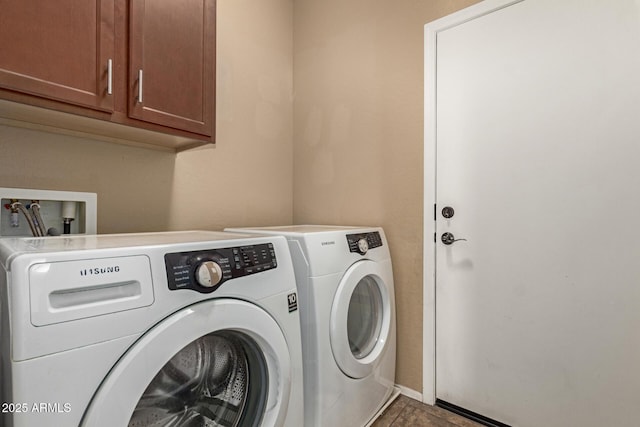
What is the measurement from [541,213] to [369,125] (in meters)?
1.00

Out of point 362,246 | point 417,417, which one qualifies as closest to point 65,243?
point 362,246

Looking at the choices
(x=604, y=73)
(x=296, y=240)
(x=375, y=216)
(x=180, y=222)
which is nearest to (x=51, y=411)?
(x=296, y=240)

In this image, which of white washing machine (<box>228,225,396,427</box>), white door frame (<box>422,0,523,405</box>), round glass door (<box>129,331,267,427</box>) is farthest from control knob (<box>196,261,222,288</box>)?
white door frame (<box>422,0,523,405</box>)

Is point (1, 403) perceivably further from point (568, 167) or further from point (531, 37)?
point (531, 37)

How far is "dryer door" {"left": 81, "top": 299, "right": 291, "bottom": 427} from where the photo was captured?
64 centimetres

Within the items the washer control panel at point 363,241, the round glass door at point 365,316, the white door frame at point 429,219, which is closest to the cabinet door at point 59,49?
the washer control panel at point 363,241

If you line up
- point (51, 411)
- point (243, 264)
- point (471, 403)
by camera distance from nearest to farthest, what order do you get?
1. point (51, 411)
2. point (243, 264)
3. point (471, 403)

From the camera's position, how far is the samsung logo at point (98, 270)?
1.98ft

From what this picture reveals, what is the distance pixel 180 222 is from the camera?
5.27 ft

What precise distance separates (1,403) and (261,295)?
55 cm

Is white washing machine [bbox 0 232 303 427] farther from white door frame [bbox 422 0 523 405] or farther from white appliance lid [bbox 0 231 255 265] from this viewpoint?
white door frame [bbox 422 0 523 405]

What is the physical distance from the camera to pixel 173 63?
3.89 ft

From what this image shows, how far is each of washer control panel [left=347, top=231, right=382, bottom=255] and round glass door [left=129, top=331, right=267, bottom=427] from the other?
650 mm

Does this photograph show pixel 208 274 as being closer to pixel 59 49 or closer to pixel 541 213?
pixel 59 49
